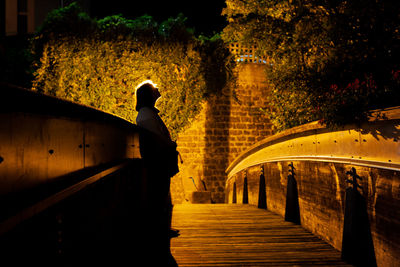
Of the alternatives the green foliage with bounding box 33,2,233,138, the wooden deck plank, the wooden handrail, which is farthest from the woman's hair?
the green foliage with bounding box 33,2,233,138

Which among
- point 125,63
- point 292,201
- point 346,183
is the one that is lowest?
point 292,201

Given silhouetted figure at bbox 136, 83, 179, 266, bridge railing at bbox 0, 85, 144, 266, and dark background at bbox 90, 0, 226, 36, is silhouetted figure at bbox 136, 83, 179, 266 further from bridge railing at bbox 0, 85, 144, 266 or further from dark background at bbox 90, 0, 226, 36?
dark background at bbox 90, 0, 226, 36

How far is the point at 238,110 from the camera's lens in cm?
1435

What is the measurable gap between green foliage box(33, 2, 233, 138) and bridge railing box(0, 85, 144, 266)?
970 cm

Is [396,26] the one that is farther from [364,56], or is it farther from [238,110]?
[238,110]

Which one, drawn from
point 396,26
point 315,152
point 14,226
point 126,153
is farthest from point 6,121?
point 396,26

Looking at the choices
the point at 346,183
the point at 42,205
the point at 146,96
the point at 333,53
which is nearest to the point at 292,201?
the point at 346,183

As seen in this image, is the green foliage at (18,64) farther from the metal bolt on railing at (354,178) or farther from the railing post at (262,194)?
the metal bolt on railing at (354,178)

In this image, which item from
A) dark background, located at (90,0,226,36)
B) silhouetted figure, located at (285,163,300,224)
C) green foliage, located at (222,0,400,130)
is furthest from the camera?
dark background, located at (90,0,226,36)

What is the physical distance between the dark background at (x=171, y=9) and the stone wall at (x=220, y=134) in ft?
23.0

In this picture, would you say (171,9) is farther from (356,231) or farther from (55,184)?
(55,184)

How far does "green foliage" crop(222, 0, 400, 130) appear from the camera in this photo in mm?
3131

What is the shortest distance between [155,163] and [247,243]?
5.21 feet

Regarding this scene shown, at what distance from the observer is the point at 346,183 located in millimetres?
3143
